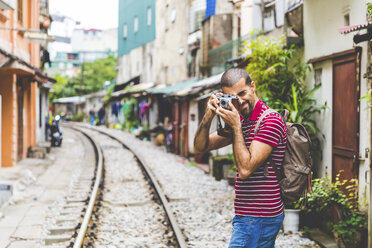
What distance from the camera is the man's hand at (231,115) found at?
277 centimetres

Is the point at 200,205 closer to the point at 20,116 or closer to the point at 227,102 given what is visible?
the point at 227,102

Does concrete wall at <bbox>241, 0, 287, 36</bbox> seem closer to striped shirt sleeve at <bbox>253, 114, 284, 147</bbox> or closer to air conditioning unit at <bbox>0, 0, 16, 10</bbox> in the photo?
air conditioning unit at <bbox>0, 0, 16, 10</bbox>

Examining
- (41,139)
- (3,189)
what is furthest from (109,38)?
(3,189)

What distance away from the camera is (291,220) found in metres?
7.06

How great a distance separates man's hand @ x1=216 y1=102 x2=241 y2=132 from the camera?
2766 millimetres

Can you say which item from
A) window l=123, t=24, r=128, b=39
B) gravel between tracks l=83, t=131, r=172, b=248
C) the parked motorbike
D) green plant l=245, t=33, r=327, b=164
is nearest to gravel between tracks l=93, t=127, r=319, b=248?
gravel between tracks l=83, t=131, r=172, b=248

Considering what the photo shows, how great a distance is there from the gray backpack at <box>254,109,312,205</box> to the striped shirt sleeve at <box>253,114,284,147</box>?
0.14 feet

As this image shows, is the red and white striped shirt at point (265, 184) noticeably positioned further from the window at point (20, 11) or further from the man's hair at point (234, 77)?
the window at point (20, 11)

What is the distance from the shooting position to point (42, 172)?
1383 cm

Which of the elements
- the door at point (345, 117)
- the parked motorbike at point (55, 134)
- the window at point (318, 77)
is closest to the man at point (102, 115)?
the parked motorbike at point (55, 134)

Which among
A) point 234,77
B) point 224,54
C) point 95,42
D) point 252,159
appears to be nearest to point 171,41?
point 224,54

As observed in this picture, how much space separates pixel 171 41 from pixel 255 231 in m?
25.0

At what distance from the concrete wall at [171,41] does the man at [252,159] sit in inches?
844

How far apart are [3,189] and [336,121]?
6559mm
